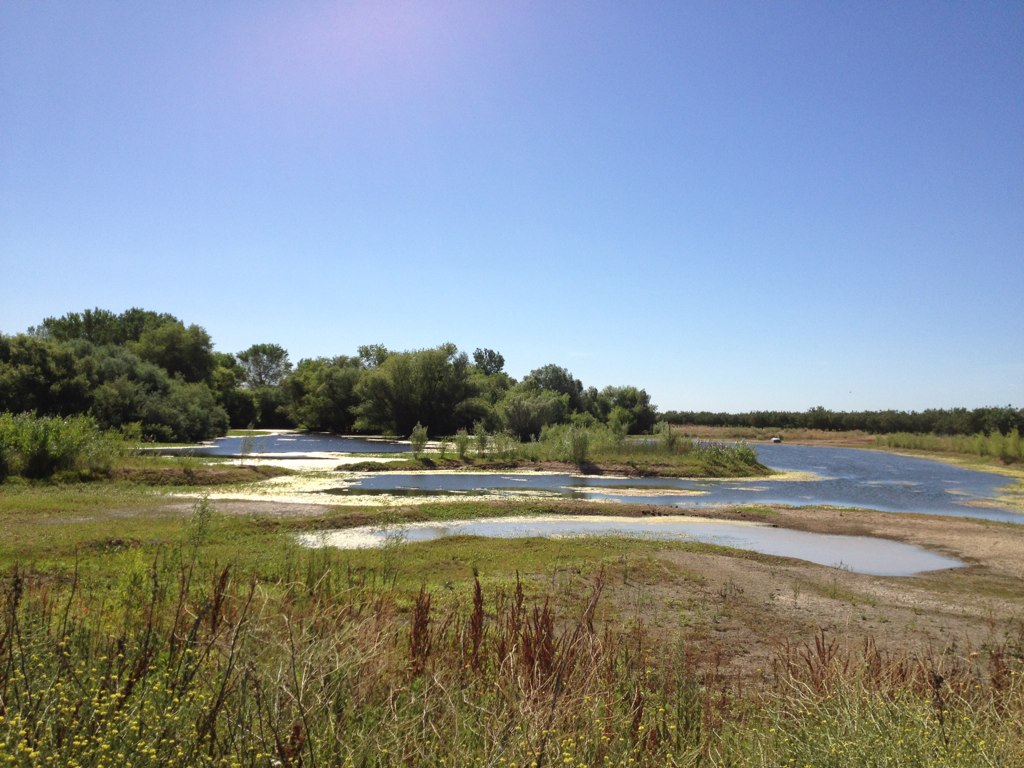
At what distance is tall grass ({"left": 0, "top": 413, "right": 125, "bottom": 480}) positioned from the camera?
23.0 m

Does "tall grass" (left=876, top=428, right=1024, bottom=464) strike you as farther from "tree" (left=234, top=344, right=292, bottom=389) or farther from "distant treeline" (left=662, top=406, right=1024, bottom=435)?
"tree" (left=234, top=344, right=292, bottom=389)

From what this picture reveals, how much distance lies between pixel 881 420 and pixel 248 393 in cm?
8869

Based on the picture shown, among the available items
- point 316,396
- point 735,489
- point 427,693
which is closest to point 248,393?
point 316,396

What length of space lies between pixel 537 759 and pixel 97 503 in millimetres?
20821

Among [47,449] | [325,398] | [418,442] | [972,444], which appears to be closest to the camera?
[47,449]

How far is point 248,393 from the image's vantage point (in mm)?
89312

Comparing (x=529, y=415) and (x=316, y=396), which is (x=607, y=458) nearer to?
(x=529, y=415)

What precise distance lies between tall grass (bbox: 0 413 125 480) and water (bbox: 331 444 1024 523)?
9245 millimetres

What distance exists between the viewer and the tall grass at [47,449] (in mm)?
22969

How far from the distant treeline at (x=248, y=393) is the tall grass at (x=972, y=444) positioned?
3011 cm

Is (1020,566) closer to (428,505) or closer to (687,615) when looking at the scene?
(687,615)

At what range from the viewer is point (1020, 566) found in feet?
55.9

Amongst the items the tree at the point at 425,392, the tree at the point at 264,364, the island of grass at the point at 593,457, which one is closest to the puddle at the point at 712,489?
the island of grass at the point at 593,457

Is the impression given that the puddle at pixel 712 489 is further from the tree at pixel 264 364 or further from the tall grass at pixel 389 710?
the tree at pixel 264 364
